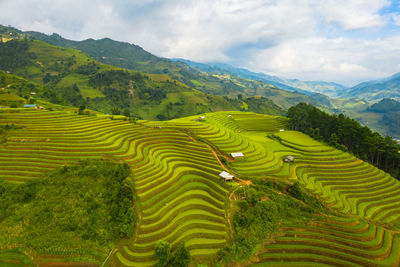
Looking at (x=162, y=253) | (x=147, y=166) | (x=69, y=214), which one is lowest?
(x=162, y=253)

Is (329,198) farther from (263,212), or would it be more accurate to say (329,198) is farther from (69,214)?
(69,214)

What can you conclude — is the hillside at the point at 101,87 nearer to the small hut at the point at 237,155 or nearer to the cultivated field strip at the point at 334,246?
the small hut at the point at 237,155

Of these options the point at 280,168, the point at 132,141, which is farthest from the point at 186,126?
the point at 280,168

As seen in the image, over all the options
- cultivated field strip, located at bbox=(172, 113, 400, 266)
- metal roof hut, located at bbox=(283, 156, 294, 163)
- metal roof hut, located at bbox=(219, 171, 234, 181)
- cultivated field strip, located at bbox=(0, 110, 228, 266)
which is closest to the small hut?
cultivated field strip, located at bbox=(172, 113, 400, 266)

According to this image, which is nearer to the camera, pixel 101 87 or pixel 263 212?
pixel 263 212

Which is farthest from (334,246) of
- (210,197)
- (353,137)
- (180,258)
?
(353,137)

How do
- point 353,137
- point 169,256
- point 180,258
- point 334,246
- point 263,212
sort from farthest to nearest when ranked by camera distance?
1. point 353,137
2. point 263,212
3. point 334,246
4. point 169,256
5. point 180,258
